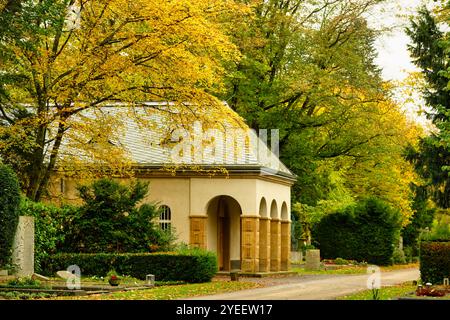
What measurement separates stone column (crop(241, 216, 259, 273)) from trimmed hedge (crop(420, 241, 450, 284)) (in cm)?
1149

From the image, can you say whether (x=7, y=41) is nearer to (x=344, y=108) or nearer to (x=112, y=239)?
(x=112, y=239)

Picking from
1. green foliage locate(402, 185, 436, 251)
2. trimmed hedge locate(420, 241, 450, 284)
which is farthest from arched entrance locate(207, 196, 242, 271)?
green foliage locate(402, 185, 436, 251)

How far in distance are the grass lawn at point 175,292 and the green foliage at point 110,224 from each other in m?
3.29

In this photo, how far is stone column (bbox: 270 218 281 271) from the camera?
132 feet

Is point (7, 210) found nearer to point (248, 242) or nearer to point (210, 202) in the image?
point (248, 242)

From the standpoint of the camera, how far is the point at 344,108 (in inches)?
1889

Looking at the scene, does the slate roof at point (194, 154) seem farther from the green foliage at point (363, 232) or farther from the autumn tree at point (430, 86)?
the green foliage at point (363, 232)

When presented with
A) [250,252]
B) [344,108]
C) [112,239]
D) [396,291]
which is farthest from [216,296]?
[344,108]

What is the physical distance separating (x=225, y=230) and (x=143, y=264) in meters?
11.6

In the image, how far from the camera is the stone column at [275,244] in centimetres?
4034

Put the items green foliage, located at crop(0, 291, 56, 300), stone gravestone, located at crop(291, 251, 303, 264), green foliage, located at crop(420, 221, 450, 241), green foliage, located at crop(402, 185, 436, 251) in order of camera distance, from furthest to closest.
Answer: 1. green foliage, located at crop(402, 185, 436, 251)
2. stone gravestone, located at crop(291, 251, 303, 264)
3. green foliage, located at crop(420, 221, 450, 241)
4. green foliage, located at crop(0, 291, 56, 300)

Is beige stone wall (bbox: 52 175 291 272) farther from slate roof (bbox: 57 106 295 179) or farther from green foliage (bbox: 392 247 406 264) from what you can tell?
green foliage (bbox: 392 247 406 264)

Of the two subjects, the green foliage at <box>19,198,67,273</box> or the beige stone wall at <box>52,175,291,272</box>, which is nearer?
the green foliage at <box>19,198,67,273</box>

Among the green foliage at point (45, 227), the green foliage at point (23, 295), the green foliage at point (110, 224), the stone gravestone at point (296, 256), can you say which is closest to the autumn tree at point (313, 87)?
the stone gravestone at point (296, 256)
